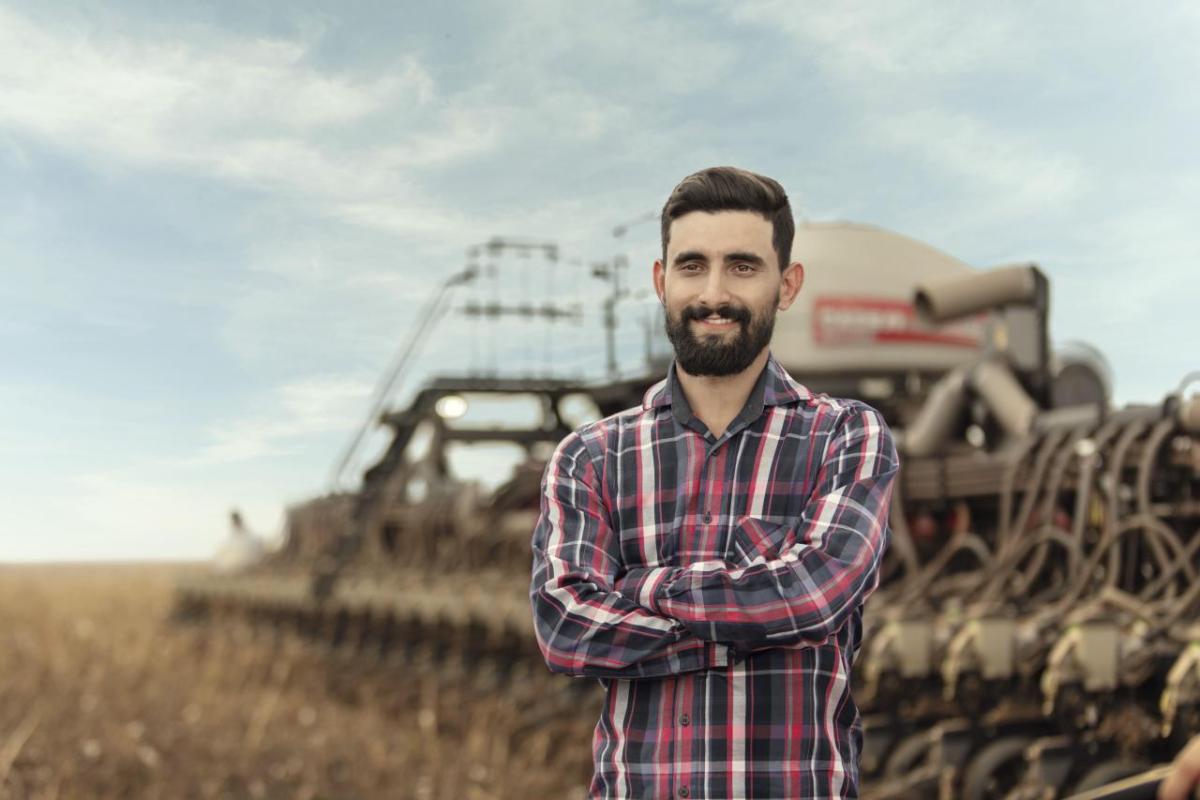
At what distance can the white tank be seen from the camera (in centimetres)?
1005

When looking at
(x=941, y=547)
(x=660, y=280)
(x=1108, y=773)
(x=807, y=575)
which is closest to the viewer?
(x=807, y=575)

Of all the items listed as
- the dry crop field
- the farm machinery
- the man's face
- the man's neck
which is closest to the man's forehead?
the man's face

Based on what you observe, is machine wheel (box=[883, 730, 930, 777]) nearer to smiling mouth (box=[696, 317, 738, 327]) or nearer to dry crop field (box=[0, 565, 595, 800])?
dry crop field (box=[0, 565, 595, 800])

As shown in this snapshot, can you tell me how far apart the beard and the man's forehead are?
0.06 m

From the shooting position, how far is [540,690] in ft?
29.0

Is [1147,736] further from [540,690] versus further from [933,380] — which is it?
[933,380]

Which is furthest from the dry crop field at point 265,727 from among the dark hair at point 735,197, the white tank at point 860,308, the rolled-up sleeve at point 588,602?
the dark hair at point 735,197

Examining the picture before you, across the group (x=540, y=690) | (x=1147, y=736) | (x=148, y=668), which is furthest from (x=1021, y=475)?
(x=148, y=668)

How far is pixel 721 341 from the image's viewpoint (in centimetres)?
128

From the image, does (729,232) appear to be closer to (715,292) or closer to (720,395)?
(715,292)

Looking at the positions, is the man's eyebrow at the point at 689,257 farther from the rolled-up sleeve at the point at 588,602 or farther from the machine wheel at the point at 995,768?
the machine wheel at the point at 995,768

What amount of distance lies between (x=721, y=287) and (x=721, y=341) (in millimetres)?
51

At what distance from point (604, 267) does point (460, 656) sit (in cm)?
325

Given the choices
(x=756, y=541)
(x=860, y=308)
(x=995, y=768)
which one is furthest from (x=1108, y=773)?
(x=860, y=308)
